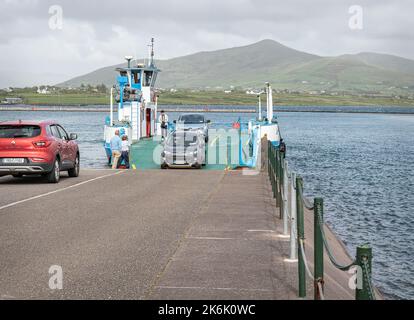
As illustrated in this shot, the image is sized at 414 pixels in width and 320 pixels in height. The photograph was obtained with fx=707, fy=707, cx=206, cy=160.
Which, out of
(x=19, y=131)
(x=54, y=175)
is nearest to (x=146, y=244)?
(x=54, y=175)

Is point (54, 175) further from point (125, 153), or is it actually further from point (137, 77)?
point (137, 77)

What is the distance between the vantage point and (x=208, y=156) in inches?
1227

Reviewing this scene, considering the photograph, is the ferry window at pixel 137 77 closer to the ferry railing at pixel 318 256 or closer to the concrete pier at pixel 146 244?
the concrete pier at pixel 146 244

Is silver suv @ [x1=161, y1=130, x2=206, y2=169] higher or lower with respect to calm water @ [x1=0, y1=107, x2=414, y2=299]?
higher

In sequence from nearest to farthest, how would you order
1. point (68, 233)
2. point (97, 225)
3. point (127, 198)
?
point (68, 233), point (97, 225), point (127, 198)

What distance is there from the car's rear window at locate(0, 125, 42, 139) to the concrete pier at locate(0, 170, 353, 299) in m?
1.58

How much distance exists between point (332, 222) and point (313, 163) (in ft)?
90.1

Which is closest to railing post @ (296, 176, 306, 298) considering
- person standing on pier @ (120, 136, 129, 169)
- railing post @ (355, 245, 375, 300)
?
railing post @ (355, 245, 375, 300)

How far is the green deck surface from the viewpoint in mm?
29486

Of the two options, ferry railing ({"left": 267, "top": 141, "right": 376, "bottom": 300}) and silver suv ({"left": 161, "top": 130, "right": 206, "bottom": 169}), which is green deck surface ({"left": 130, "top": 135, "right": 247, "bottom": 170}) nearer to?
silver suv ({"left": 161, "top": 130, "right": 206, "bottom": 169})

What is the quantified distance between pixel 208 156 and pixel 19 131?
39.8ft

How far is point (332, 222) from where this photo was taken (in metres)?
23.8
